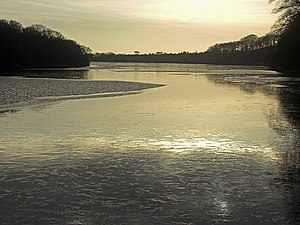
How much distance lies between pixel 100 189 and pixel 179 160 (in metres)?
2.82

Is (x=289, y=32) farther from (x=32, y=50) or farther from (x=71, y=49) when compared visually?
(x=71, y=49)

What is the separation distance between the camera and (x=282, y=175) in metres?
9.24

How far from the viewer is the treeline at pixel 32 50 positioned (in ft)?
277

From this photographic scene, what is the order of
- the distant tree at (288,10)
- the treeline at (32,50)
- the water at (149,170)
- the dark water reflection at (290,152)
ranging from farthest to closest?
the treeline at (32,50), the distant tree at (288,10), the dark water reflection at (290,152), the water at (149,170)

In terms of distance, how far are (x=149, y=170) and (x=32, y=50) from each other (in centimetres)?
9557

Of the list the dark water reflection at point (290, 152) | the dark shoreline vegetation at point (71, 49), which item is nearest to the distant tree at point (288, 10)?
the dark shoreline vegetation at point (71, 49)

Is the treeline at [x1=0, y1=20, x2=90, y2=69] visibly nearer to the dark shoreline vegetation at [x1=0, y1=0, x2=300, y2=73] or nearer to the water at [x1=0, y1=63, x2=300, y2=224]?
the dark shoreline vegetation at [x1=0, y1=0, x2=300, y2=73]

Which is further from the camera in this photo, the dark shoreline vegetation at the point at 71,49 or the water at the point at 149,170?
the dark shoreline vegetation at the point at 71,49

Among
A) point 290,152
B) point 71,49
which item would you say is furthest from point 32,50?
point 290,152

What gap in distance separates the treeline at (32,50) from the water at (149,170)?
68.7m

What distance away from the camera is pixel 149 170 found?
972 cm

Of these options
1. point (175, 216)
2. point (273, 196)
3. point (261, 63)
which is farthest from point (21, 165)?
point (261, 63)

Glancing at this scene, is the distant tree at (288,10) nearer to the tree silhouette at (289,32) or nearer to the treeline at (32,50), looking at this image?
the tree silhouette at (289,32)

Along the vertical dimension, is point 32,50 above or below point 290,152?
above
